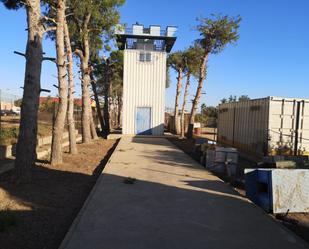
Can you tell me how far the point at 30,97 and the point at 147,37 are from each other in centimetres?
2505

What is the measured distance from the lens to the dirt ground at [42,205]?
5829mm

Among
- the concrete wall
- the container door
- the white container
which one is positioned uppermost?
the concrete wall

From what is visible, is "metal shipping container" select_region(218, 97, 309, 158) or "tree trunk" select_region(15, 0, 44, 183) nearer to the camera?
"tree trunk" select_region(15, 0, 44, 183)

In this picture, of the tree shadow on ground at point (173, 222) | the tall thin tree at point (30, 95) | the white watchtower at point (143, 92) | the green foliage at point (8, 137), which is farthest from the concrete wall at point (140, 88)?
the tree shadow on ground at point (173, 222)

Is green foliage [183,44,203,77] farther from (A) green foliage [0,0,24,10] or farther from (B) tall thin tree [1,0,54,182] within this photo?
(B) tall thin tree [1,0,54,182]

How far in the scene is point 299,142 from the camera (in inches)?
625

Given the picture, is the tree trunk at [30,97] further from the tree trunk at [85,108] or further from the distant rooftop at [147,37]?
the distant rooftop at [147,37]

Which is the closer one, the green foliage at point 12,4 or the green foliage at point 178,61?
the green foliage at point 12,4

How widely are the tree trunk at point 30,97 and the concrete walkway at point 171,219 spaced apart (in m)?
1.99

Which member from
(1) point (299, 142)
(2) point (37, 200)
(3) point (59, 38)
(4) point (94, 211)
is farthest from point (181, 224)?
(1) point (299, 142)

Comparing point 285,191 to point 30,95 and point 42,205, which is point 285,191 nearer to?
point 42,205

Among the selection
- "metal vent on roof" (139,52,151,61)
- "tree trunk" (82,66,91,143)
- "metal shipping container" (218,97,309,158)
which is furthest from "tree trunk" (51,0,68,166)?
"metal vent on roof" (139,52,151,61)

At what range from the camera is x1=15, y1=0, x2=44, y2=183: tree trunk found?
31.9ft

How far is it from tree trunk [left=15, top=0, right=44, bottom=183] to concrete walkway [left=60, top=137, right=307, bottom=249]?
199 cm
